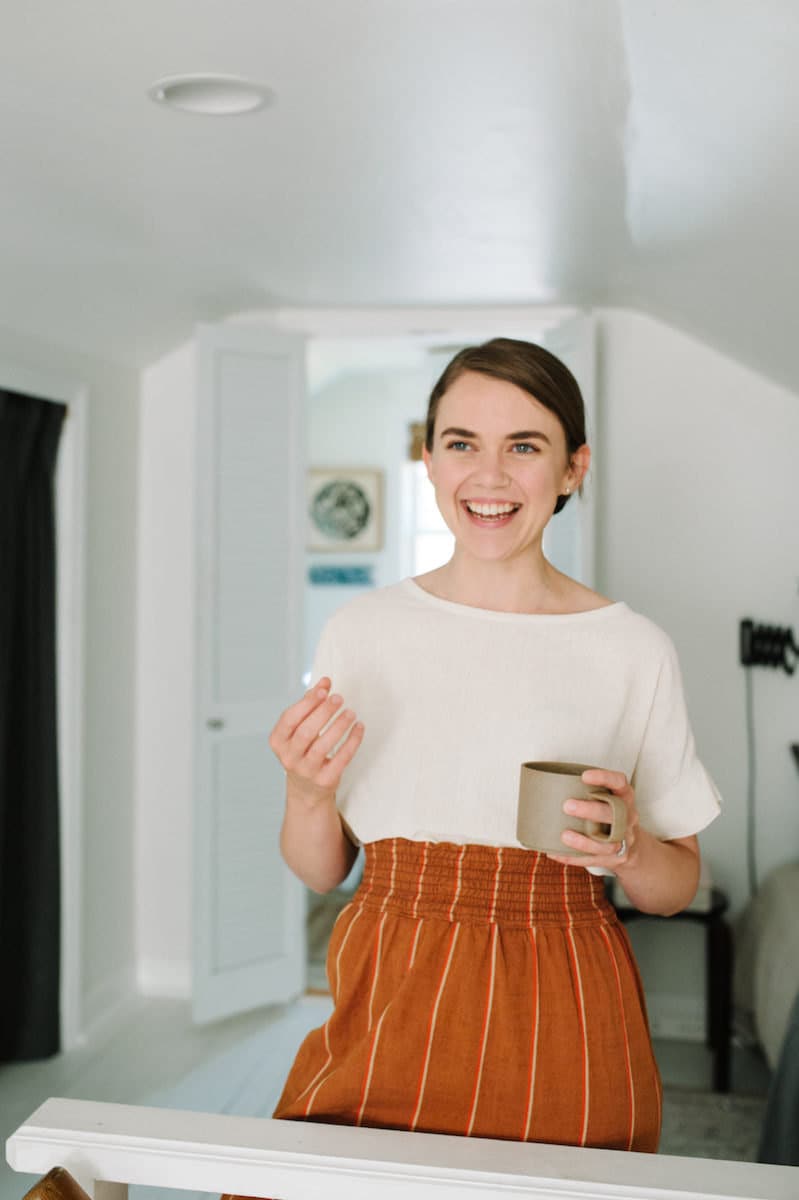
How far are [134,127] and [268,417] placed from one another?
1.77 m

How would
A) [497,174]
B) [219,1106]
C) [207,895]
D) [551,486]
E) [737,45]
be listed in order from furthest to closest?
[207,895] → [219,1106] → [497,174] → [737,45] → [551,486]

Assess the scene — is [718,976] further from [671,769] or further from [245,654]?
[671,769]

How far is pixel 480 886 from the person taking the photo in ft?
4.00

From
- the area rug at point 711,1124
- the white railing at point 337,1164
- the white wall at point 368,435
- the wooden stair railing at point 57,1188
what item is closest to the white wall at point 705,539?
the area rug at point 711,1124

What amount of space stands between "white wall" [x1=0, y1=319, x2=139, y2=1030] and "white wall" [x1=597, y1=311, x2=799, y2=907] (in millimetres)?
1688

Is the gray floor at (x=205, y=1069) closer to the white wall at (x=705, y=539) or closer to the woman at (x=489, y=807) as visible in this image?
the white wall at (x=705, y=539)

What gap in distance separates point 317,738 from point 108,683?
3.03 meters

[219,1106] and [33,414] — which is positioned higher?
[33,414]

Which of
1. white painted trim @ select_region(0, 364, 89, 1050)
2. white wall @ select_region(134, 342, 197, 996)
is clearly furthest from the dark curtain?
white wall @ select_region(134, 342, 197, 996)

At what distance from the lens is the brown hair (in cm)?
126

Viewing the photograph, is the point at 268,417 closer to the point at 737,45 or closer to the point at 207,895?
the point at 207,895

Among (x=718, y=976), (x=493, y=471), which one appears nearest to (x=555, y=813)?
(x=493, y=471)

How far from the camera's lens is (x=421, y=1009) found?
1189 mm

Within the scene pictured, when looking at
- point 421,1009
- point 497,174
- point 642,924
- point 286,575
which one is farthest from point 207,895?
point 421,1009
